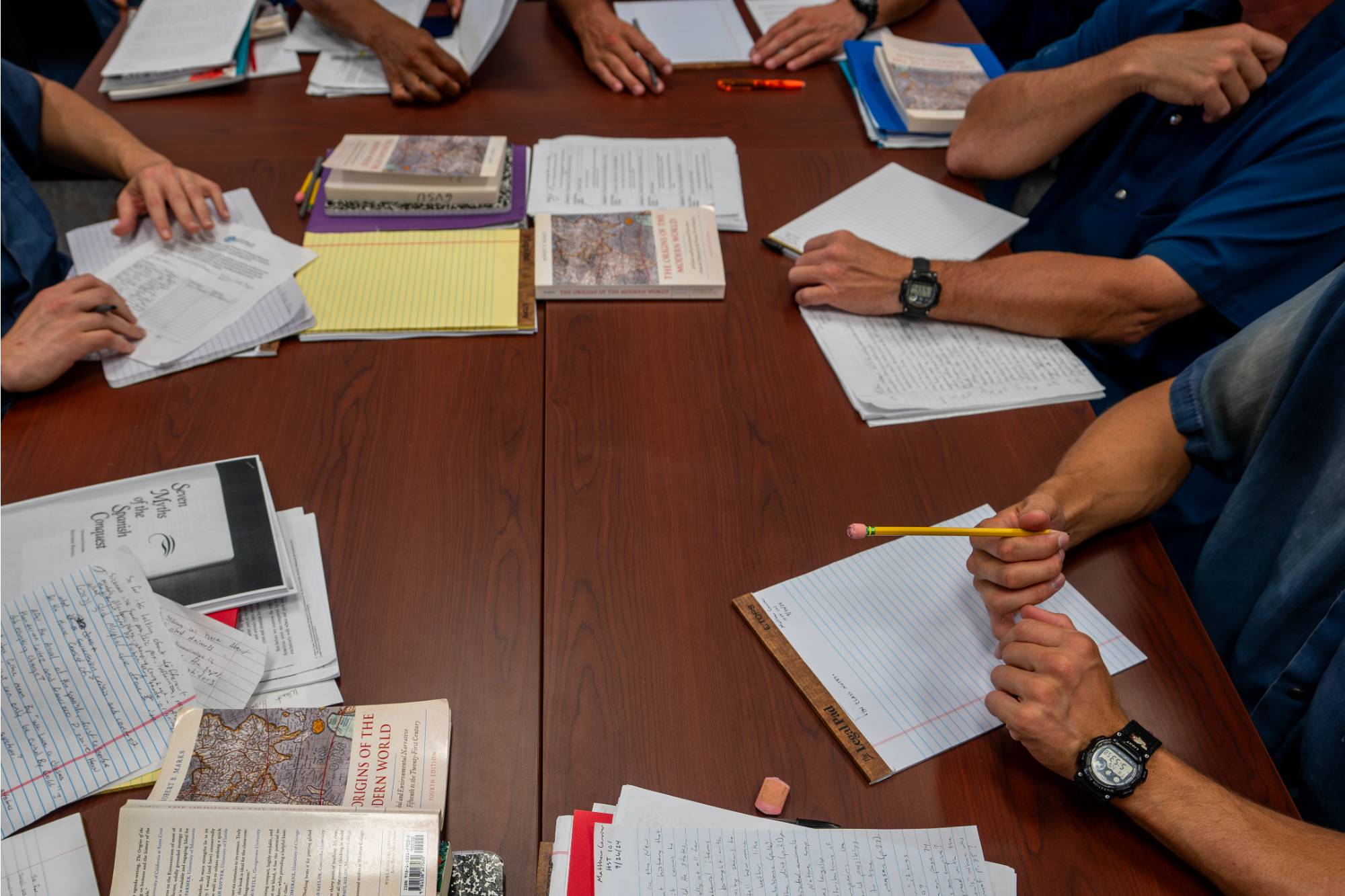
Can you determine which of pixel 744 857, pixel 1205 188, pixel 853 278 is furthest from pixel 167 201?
pixel 1205 188

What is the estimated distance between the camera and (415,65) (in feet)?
5.55

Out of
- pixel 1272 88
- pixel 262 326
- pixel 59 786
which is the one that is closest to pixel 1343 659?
pixel 1272 88

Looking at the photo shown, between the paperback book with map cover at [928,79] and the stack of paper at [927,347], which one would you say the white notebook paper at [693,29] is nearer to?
the paperback book with map cover at [928,79]

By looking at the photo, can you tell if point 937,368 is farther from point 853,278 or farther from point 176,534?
point 176,534

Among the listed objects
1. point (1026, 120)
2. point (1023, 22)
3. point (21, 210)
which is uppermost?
point (1026, 120)

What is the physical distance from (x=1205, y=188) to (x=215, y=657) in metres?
1.50

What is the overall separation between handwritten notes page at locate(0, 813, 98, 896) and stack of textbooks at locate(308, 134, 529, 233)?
35.5 inches

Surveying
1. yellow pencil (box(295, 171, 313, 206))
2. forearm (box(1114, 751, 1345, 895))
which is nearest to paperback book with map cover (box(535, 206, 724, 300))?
yellow pencil (box(295, 171, 313, 206))

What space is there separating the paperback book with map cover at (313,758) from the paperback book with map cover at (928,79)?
130 centimetres

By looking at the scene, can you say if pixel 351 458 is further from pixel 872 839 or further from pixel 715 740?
pixel 872 839

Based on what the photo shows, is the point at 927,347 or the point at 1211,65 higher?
the point at 1211,65

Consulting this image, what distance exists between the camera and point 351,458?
3.69ft

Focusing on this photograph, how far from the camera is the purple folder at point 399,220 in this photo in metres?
1.44

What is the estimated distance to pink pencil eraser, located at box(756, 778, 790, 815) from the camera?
2.71ft
